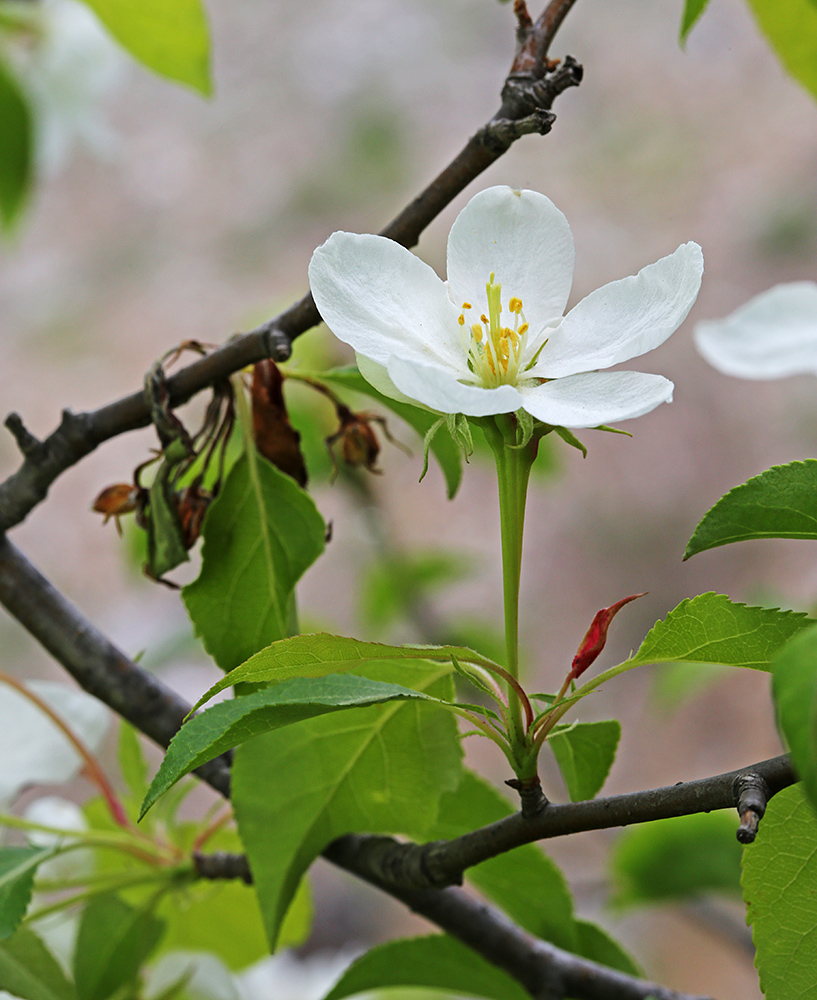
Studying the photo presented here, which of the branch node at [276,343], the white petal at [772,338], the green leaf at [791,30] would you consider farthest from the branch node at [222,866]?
the green leaf at [791,30]

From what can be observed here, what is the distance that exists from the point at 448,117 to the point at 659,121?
0.67 meters

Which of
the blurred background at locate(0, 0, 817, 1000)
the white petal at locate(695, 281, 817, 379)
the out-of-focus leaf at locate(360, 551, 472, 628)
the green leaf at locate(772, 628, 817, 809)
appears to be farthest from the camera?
the blurred background at locate(0, 0, 817, 1000)

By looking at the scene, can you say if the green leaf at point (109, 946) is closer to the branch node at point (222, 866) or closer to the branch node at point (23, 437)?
the branch node at point (222, 866)

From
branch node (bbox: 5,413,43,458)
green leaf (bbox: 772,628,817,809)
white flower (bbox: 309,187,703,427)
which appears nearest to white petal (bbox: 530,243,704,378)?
white flower (bbox: 309,187,703,427)

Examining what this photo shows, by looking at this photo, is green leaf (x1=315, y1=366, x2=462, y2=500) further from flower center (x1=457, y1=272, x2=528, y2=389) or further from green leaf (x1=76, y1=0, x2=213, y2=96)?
green leaf (x1=76, y1=0, x2=213, y2=96)

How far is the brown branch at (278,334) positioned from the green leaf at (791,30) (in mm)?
183

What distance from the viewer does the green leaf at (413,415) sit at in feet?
1.38

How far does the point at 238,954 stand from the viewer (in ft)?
2.00

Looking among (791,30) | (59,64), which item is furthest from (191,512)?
(59,64)

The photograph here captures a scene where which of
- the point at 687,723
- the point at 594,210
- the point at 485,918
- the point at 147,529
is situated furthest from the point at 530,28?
the point at 594,210

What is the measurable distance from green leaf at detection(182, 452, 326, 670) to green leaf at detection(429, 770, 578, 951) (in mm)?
120

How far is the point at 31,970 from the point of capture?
A: 44 cm

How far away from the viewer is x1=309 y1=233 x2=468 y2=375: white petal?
0.32 meters

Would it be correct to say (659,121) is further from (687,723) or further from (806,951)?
(806,951)
